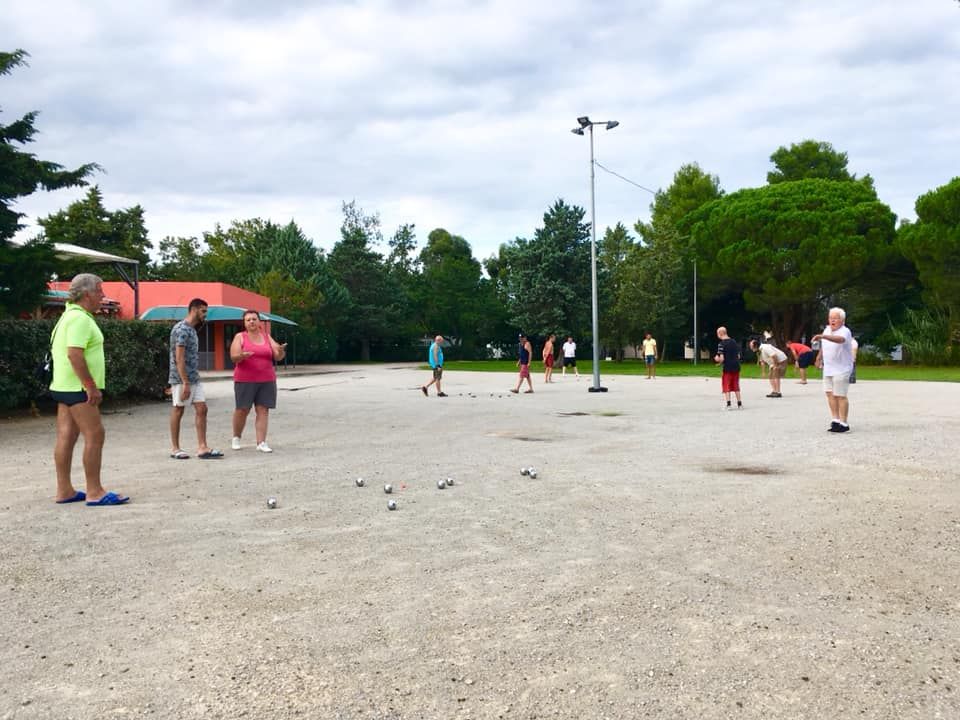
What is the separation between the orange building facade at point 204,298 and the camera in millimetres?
40531

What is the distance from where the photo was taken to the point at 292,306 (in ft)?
165

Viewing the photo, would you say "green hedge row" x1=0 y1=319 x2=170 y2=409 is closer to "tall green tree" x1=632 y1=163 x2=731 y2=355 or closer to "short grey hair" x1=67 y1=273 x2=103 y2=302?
"short grey hair" x1=67 y1=273 x2=103 y2=302

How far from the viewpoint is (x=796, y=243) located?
45.6m

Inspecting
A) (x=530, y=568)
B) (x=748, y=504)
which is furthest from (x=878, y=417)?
(x=530, y=568)

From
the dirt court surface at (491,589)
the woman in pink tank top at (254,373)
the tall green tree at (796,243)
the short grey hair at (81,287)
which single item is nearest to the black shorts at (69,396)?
the short grey hair at (81,287)

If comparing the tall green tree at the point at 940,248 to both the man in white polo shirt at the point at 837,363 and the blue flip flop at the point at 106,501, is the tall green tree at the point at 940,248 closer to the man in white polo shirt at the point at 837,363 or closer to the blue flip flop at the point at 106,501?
the man in white polo shirt at the point at 837,363

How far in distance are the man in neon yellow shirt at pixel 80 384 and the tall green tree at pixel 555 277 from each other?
49882 mm

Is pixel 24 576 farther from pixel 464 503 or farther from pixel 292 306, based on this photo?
pixel 292 306

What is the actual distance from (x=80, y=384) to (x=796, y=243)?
45548 mm

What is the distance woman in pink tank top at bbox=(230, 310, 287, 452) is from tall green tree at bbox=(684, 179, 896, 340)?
40.9 metres

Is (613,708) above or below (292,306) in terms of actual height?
below

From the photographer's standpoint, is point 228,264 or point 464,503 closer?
point 464,503

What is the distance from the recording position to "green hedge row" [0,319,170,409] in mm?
13086

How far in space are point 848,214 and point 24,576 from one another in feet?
155
